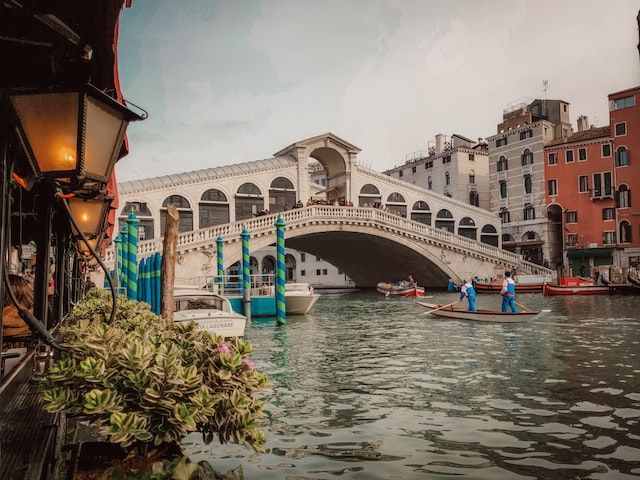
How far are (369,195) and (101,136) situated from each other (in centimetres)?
3787

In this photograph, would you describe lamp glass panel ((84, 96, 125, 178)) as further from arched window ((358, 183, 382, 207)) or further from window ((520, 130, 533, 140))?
window ((520, 130, 533, 140))

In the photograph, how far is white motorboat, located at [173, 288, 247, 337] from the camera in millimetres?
13109

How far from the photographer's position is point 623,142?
34500 millimetres

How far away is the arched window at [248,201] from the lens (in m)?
35.3

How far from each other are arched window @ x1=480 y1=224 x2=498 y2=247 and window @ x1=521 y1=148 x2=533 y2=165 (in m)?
5.25

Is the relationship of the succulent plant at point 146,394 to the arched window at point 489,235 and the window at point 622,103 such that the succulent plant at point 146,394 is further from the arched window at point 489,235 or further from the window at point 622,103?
the arched window at point 489,235

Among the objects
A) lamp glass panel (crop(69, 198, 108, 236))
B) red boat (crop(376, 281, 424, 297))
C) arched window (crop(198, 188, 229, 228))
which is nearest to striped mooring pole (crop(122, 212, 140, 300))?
lamp glass panel (crop(69, 198, 108, 236))

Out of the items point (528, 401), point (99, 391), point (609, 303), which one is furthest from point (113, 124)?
point (609, 303)

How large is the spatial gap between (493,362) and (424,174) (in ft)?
137

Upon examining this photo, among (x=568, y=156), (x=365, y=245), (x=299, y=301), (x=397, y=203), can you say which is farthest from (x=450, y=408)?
(x=568, y=156)

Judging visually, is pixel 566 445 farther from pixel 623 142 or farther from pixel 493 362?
pixel 623 142

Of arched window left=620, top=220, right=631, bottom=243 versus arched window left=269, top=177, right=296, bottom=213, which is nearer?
arched window left=620, top=220, right=631, bottom=243

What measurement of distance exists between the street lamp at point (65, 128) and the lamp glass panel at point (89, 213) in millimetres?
2972

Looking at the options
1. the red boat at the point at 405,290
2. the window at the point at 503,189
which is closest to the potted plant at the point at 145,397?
the red boat at the point at 405,290
